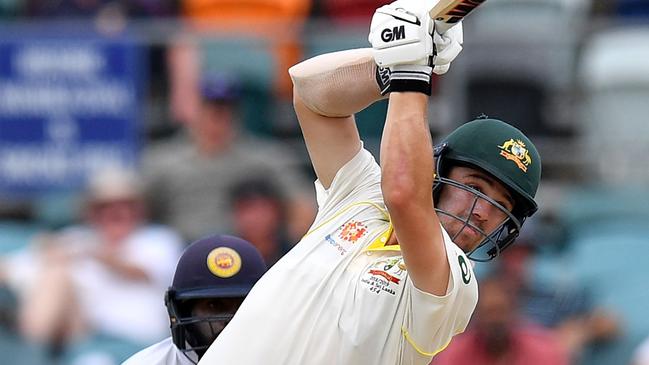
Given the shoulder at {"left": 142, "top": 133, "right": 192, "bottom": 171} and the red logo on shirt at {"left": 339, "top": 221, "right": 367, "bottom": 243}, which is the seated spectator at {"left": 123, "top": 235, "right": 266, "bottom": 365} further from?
the shoulder at {"left": 142, "top": 133, "right": 192, "bottom": 171}

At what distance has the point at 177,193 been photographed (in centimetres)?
855

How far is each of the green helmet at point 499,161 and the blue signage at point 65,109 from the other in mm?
4721

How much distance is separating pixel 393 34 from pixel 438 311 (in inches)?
29.4

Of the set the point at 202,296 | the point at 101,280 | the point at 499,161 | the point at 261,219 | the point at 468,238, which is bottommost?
the point at 101,280

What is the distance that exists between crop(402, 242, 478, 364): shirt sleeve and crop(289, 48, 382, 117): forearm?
1.91 ft

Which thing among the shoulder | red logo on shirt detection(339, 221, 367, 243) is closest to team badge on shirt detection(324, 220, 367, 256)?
red logo on shirt detection(339, 221, 367, 243)

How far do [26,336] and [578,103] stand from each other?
12.1 ft

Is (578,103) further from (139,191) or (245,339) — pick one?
(245,339)

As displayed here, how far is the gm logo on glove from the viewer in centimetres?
380

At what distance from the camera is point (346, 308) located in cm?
403

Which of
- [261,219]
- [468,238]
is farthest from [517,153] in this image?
[261,219]

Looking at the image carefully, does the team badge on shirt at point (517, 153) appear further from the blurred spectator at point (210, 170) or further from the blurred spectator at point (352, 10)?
the blurred spectator at point (352, 10)

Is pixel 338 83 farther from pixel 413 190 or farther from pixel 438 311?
pixel 438 311

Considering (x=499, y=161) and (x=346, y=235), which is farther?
(x=346, y=235)
